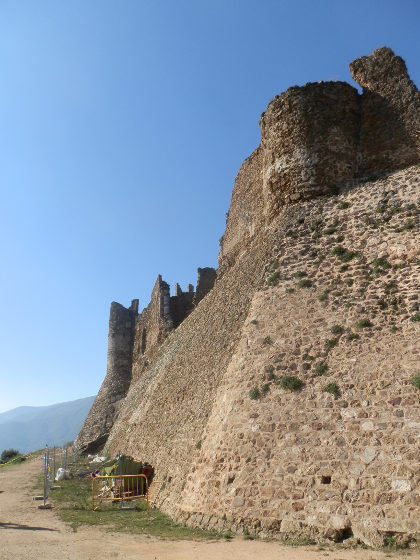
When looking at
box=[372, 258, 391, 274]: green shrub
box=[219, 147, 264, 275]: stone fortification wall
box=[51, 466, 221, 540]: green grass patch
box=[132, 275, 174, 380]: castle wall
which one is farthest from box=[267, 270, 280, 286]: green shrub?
box=[132, 275, 174, 380]: castle wall

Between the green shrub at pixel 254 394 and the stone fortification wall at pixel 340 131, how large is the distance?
6160mm

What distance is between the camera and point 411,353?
8.51m

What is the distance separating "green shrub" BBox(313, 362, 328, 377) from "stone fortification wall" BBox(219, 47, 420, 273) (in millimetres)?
5734

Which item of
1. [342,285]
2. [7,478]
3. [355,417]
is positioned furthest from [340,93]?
[7,478]

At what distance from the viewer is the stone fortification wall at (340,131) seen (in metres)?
13.1

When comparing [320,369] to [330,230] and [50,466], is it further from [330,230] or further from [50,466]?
[50,466]

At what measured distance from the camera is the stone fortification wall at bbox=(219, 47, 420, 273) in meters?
13.1

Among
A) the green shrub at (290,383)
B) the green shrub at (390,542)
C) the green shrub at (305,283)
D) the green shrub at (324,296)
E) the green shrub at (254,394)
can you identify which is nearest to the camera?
the green shrub at (390,542)

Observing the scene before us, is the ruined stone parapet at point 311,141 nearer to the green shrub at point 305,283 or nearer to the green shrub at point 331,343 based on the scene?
the green shrub at point 305,283

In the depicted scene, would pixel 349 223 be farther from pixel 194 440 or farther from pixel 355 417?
pixel 194 440

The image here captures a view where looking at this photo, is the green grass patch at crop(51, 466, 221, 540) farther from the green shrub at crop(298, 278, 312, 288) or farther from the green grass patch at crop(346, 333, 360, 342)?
the green shrub at crop(298, 278, 312, 288)

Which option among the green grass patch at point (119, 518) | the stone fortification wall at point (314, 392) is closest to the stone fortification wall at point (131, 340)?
the stone fortification wall at point (314, 392)

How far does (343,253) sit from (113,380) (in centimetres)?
2354

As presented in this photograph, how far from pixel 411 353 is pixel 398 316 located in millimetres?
991
